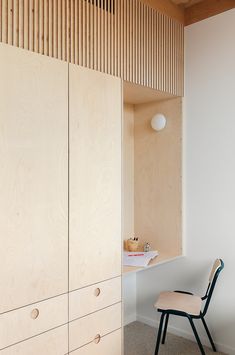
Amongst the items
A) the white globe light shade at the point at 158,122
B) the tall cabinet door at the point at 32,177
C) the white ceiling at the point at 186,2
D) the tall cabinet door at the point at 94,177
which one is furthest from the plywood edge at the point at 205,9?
the tall cabinet door at the point at 32,177

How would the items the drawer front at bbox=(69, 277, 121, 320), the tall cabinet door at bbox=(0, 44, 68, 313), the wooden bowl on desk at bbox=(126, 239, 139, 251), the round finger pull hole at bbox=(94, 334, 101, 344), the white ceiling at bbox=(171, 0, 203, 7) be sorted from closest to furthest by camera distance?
the tall cabinet door at bbox=(0, 44, 68, 313) < the drawer front at bbox=(69, 277, 121, 320) < the round finger pull hole at bbox=(94, 334, 101, 344) < the white ceiling at bbox=(171, 0, 203, 7) < the wooden bowl on desk at bbox=(126, 239, 139, 251)

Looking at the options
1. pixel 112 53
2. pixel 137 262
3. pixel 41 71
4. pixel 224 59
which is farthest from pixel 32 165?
pixel 224 59

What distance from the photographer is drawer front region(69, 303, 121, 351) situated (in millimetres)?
2119

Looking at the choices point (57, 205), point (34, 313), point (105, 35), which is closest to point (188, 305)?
point (34, 313)

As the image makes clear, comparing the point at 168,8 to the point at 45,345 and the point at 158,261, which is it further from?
the point at 45,345

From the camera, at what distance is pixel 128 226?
11.1 ft

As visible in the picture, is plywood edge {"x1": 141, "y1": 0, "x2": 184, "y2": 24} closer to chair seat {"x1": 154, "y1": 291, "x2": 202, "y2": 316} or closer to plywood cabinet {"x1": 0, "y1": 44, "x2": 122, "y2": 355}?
plywood cabinet {"x1": 0, "y1": 44, "x2": 122, "y2": 355}

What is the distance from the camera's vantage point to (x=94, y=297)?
2.24 meters

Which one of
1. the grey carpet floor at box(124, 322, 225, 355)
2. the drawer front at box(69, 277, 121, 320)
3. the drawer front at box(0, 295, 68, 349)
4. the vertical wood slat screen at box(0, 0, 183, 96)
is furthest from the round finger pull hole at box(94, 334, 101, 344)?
the vertical wood slat screen at box(0, 0, 183, 96)

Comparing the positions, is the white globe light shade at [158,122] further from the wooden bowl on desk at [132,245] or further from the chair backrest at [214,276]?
the chair backrest at [214,276]

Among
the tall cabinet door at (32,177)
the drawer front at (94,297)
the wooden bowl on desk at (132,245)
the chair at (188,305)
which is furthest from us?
the wooden bowl on desk at (132,245)

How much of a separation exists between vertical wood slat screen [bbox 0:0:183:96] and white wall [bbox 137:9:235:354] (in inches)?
8.0

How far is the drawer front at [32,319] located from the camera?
70.6 inches

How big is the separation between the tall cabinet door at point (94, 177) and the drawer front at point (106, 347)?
1.40ft
